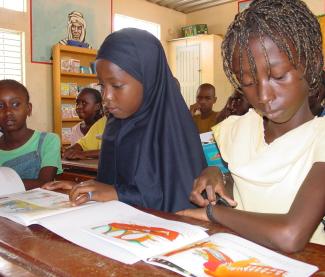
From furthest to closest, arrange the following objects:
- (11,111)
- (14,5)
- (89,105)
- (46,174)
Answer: (14,5) → (89,105) → (11,111) → (46,174)

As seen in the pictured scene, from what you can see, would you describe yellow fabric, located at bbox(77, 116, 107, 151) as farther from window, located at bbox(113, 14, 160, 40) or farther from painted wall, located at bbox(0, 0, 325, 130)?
window, located at bbox(113, 14, 160, 40)

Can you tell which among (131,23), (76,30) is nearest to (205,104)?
(76,30)

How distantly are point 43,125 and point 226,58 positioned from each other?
4730mm

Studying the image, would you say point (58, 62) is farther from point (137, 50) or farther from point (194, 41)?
point (137, 50)

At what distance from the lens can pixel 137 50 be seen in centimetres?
132

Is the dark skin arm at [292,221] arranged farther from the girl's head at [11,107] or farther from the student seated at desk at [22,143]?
the girl's head at [11,107]

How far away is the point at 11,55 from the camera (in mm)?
5055

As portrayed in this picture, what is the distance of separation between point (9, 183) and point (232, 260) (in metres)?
0.89


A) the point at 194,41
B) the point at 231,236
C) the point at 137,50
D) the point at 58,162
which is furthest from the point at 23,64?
the point at 231,236

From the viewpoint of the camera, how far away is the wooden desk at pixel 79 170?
2328 mm

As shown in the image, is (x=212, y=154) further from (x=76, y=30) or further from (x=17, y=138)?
(x=76, y=30)

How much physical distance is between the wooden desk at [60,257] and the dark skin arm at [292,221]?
0.09ft

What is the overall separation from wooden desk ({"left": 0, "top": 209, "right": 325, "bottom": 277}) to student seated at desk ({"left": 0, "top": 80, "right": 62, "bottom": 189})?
930mm

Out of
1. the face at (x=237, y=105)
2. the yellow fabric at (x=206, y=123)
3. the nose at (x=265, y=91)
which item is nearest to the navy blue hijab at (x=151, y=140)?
the nose at (x=265, y=91)
